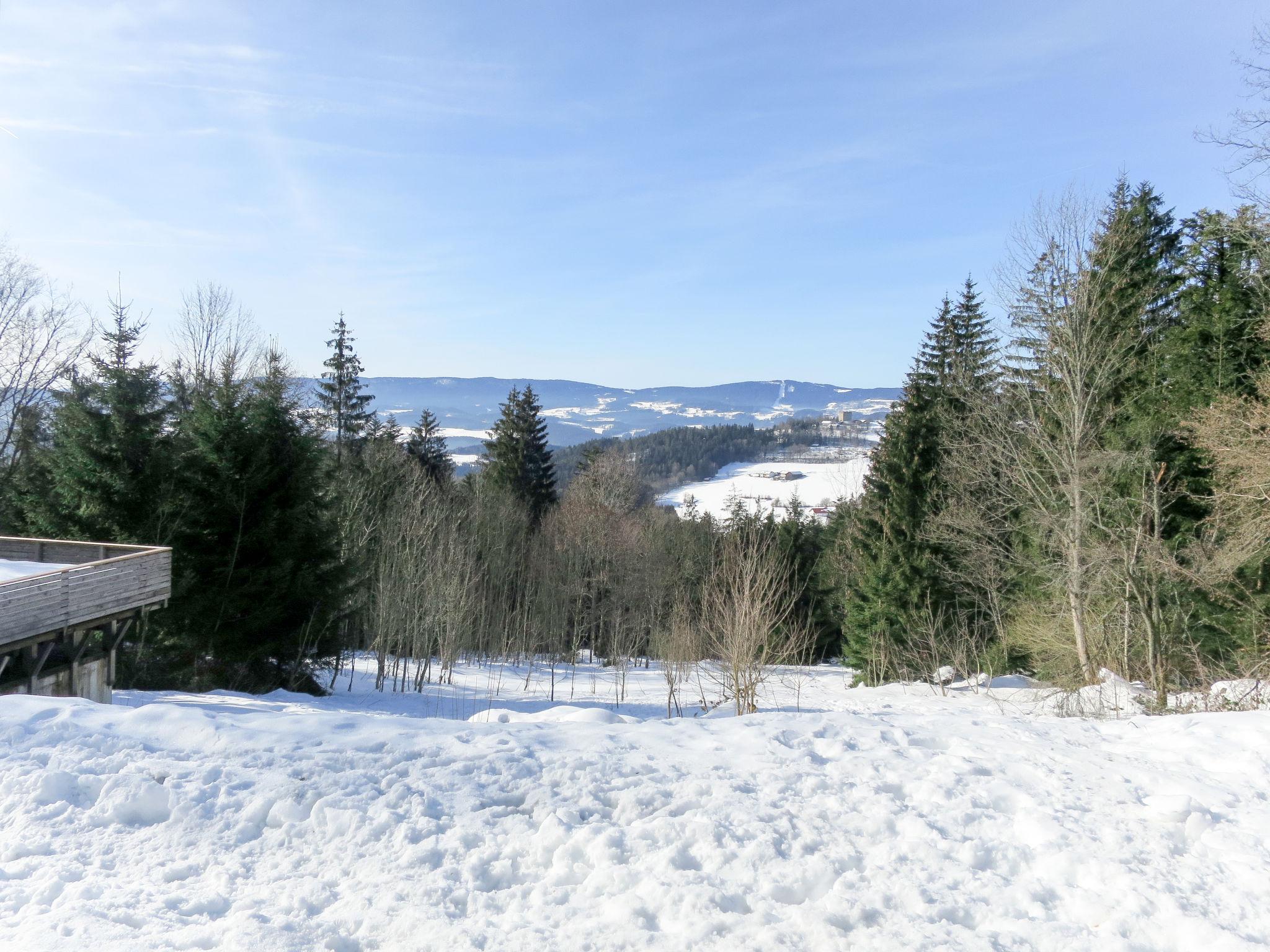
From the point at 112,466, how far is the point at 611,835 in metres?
18.4

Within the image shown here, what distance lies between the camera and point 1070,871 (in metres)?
4.52

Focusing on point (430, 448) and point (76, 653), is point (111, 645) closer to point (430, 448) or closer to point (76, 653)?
point (76, 653)

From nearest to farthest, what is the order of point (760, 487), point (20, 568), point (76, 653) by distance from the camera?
→ point (76, 653)
point (20, 568)
point (760, 487)

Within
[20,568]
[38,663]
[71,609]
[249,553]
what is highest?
[20,568]

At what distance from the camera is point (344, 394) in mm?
34250

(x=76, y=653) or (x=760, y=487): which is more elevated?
(x=760, y=487)

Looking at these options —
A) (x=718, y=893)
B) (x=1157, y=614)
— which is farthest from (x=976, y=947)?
(x=1157, y=614)

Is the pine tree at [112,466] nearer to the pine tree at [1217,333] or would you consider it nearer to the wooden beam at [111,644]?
the wooden beam at [111,644]

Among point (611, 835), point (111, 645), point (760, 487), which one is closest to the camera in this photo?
point (611, 835)

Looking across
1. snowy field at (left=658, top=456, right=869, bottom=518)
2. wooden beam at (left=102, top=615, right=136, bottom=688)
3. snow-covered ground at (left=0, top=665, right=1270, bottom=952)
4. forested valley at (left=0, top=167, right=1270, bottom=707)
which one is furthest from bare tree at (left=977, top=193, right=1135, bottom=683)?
snowy field at (left=658, top=456, right=869, bottom=518)

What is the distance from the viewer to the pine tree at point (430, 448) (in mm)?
39406

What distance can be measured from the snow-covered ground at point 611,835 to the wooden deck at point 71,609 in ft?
23.0

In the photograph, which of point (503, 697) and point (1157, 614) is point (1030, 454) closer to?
point (1157, 614)

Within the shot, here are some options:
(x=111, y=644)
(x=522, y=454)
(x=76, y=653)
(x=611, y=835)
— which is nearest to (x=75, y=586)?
(x=76, y=653)
